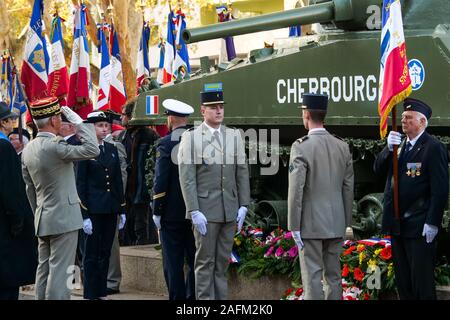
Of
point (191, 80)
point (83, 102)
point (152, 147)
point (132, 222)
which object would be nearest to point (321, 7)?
point (191, 80)

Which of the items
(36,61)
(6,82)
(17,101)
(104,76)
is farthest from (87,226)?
(6,82)

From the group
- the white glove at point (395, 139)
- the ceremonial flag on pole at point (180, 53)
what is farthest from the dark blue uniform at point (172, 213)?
the ceremonial flag on pole at point (180, 53)

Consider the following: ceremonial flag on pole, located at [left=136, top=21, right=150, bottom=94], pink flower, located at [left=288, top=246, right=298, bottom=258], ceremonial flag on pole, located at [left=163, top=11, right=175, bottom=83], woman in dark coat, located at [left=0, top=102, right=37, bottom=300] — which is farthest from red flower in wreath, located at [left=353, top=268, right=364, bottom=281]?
ceremonial flag on pole, located at [left=136, top=21, right=150, bottom=94]

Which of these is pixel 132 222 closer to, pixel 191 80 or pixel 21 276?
Result: pixel 191 80

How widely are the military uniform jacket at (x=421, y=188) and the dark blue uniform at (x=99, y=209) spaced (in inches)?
128

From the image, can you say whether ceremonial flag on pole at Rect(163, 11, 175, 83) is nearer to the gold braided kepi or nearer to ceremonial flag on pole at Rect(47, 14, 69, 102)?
ceremonial flag on pole at Rect(47, 14, 69, 102)

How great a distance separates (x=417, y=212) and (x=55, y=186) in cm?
315

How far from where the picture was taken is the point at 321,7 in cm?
1230

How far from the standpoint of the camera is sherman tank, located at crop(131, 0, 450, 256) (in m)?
11.4

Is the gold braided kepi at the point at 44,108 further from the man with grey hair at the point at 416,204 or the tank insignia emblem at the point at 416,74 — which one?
the tank insignia emblem at the point at 416,74

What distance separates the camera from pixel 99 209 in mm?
12086

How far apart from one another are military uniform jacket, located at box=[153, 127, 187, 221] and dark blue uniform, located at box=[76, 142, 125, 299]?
107 centimetres

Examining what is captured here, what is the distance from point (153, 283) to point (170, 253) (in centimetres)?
182

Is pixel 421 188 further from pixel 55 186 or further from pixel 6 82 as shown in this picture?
pixel 6 82
